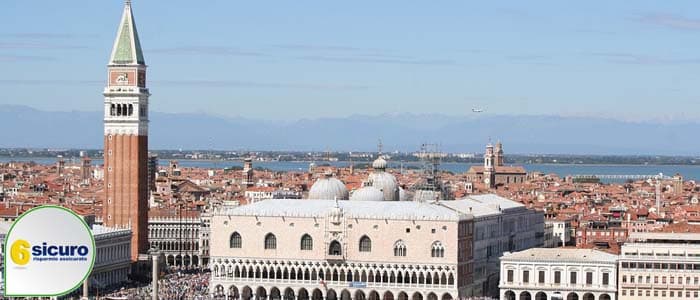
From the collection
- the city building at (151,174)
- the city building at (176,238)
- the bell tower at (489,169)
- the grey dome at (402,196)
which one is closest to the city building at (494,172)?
the bell tower at (489,169)

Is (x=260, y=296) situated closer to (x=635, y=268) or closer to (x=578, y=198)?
(x=635, y=268)

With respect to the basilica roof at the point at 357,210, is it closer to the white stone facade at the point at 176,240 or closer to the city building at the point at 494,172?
the white stone facade at the point at 176,240

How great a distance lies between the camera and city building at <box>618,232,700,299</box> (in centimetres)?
5634

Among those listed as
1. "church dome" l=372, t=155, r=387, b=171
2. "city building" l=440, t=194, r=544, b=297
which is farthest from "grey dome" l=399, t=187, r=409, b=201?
"city building" l=440, t=194, r=544, b=297

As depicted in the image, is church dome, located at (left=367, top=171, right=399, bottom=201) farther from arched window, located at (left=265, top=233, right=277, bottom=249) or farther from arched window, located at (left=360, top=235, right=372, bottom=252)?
arched window, located at (left=265, top=233, right=277, bottom=249)

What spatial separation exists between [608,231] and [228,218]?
30.3m

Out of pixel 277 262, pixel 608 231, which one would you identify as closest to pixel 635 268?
pixel 277 262

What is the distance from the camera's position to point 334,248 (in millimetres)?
59656

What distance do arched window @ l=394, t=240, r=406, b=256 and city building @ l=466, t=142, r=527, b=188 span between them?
7007 cm

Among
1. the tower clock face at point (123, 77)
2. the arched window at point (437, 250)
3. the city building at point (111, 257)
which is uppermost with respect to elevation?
the tower clock face at point (123, 77)

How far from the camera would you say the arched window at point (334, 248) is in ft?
196

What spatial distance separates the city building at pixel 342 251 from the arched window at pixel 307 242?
1.4 inches

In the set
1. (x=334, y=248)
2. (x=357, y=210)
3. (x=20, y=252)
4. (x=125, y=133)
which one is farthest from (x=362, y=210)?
→ (x=20, y=252)

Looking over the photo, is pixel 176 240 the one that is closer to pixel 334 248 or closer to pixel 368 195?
pixel 368 195
